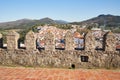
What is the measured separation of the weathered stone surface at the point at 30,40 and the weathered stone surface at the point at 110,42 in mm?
3792

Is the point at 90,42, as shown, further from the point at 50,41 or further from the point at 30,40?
the point at 30,40

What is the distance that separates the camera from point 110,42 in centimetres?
1087

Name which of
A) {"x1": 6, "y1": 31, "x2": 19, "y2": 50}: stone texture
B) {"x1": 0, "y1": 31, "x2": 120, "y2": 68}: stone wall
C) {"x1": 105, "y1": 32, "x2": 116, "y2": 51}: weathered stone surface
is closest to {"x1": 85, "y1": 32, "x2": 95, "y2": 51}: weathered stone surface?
{"x1": 0, "y1": 31, "x2": 120, "y2": 68}: stone wall

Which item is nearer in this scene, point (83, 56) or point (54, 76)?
point (54, 76)

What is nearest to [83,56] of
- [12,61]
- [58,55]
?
[58,55]

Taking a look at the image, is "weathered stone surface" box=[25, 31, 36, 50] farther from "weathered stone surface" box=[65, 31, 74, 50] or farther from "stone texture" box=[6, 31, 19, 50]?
"weathered stone surface" box=[65, 31, 74, 50]

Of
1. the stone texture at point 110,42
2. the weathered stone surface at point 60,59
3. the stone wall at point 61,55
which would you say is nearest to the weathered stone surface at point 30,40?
the stone wall at point 61,55

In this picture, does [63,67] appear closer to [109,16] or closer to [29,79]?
[29,79]

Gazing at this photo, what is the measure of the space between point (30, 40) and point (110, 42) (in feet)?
13.7

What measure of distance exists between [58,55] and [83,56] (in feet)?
4.30

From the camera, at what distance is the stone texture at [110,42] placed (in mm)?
10828

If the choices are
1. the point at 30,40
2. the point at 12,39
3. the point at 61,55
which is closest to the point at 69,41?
the point at 61,55

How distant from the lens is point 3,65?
1166 cm

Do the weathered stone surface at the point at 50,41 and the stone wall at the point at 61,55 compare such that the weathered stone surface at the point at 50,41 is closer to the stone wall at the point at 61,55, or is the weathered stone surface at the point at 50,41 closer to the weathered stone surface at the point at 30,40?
the stone wall at the point at 61,55
